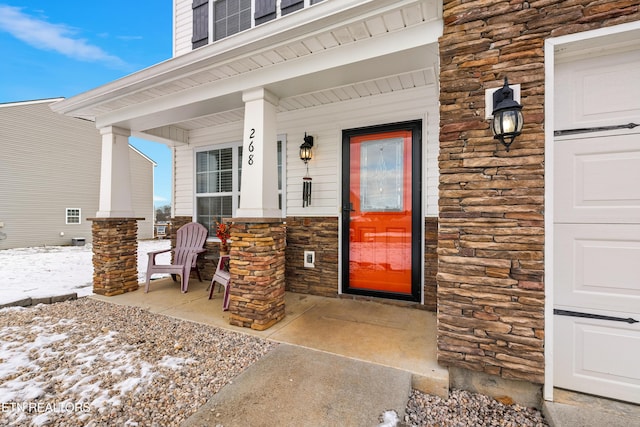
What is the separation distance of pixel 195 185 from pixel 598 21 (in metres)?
5.28

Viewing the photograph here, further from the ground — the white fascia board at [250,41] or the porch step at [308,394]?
the white fascia board at [250,41]

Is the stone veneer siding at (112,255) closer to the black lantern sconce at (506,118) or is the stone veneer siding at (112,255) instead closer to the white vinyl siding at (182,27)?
the white vinyl siding at (182,27)

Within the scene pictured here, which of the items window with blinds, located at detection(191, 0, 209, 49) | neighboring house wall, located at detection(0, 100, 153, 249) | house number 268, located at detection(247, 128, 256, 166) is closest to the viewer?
house number 268, located at detection(247, 128, 256, 166)

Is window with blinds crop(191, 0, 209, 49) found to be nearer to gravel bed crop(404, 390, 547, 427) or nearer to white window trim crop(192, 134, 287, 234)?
A: white window trim crop(192, 134, 287, 234)

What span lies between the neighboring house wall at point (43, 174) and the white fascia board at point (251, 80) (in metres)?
9.17

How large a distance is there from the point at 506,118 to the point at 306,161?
2589mm

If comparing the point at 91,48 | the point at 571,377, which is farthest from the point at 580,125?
the point at 91,48

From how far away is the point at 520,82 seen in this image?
1.87 m

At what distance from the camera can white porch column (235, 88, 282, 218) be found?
9.36 feet

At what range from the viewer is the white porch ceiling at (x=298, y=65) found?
216 cm

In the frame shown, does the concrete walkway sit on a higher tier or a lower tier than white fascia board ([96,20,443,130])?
lower

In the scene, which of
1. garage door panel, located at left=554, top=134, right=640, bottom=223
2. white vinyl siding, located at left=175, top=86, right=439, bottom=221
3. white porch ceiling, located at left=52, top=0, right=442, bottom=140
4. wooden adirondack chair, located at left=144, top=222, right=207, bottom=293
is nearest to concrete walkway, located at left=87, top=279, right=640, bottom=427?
wooden adirondack chair, located at left=144, top=222, right=207, bottom=293

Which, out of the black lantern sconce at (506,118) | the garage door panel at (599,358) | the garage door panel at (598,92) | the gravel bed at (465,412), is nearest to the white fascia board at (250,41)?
the black lantern sconce at (506,118)

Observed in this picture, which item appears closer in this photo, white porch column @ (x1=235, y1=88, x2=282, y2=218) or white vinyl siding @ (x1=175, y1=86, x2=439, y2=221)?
white porch column @ (x1=235, y1=88, x2=282, y2=218)
